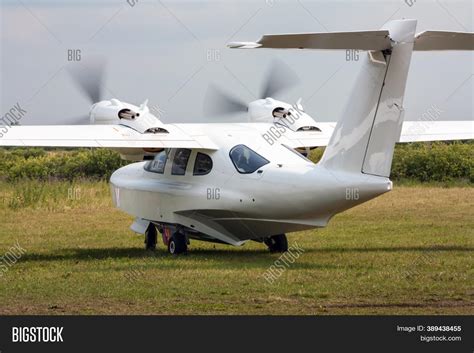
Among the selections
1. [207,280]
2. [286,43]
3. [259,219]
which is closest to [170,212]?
[259,219]

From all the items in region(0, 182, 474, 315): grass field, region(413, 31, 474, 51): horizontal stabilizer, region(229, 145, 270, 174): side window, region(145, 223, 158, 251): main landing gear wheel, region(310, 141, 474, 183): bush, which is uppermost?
region(310, 141, 474, 183): bush

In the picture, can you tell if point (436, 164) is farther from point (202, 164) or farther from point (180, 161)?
point (202, 164)

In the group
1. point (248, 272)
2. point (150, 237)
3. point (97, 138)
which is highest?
point (97, 138)

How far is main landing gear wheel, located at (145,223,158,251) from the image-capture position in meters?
24.2

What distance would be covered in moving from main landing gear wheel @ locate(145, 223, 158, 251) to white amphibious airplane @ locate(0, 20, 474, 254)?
3 cm

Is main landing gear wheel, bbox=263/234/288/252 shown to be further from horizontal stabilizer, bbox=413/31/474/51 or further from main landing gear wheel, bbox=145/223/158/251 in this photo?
horizontal stabilizer, bbox=413/31/474/51

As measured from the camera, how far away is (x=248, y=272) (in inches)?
750

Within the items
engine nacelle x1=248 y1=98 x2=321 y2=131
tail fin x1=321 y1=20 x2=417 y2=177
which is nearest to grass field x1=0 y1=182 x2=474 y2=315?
tail fin x1=321 y1=20 x2=417 y2=177


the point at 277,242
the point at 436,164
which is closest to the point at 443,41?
the point at 277,242

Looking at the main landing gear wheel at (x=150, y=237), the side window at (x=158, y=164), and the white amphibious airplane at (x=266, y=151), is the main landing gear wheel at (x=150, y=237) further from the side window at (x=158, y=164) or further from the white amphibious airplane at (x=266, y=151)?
the side window at (x=158, y=164)

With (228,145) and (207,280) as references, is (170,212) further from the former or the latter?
(207,280)

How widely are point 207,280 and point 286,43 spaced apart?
422 centimetres

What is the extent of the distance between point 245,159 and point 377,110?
3306 mm

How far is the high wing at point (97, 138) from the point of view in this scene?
22078 mm
